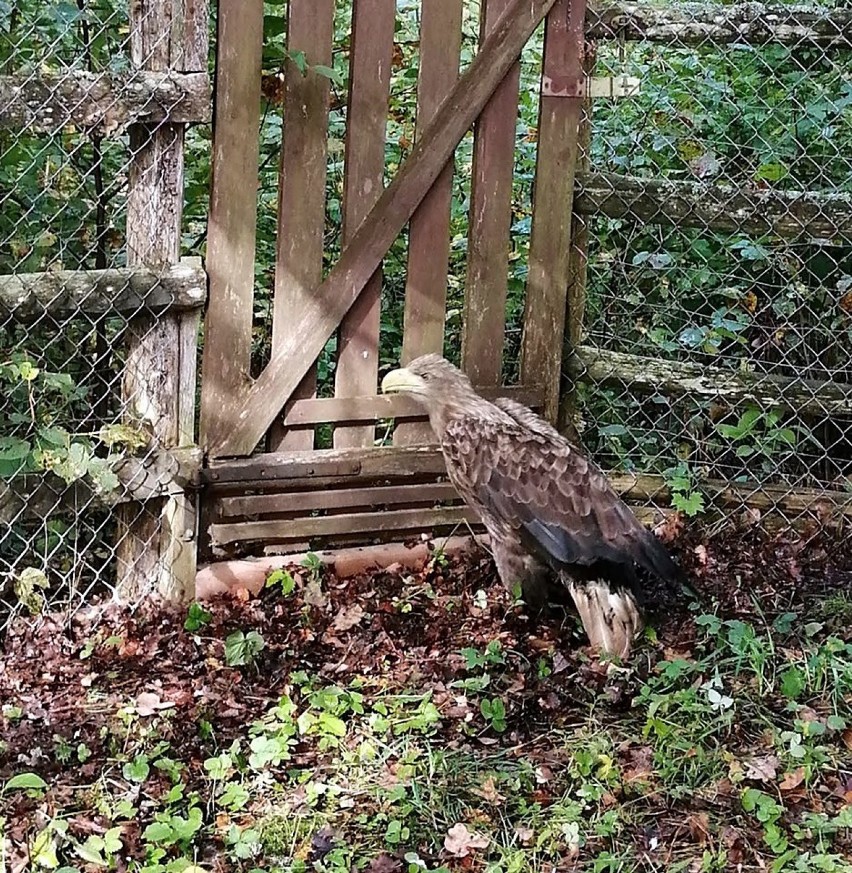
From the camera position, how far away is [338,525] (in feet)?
17.2

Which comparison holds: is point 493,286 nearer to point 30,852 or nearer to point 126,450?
point 126,450

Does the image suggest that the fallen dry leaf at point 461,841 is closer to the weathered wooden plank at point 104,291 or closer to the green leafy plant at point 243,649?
the green leafy plant at point 243,649

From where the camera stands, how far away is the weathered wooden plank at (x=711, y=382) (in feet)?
17.6

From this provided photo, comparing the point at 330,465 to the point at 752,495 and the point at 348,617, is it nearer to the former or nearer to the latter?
the point at 348,617

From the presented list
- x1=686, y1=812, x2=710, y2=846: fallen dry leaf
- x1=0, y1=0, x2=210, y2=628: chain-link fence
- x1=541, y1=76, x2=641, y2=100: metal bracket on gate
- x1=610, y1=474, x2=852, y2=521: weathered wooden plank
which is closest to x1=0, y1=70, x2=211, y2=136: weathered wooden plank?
x1=0, y1=0, x2=210, y2=628: chain-link fence

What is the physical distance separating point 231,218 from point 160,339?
1.75 ft

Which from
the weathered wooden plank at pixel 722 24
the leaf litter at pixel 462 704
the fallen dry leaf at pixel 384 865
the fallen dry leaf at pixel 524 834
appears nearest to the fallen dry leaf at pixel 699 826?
the leaf litter at pixel 462 704

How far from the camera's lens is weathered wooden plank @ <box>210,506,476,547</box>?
5.04 metres

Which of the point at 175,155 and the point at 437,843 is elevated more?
the point at 175,155

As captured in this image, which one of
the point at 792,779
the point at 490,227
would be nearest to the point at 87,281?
the point at 490,227

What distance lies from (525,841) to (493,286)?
2480mm

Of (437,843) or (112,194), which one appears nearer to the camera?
(437,843)

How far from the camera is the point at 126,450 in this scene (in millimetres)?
4695

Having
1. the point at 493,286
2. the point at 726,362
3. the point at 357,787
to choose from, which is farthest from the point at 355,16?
the point at 357,787
